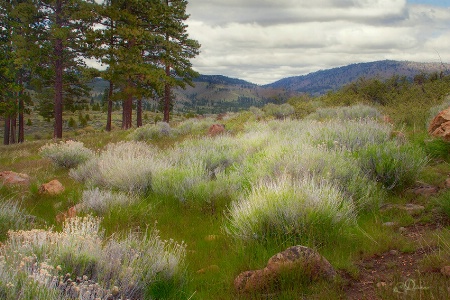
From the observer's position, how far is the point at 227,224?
4.87m

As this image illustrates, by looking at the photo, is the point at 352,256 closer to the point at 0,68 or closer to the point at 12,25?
the point at 0,68

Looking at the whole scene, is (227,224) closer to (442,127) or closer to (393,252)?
(393,252)

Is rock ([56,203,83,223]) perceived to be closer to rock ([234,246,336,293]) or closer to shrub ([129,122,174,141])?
rock ([234,246,336,293])

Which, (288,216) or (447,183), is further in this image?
(447,183)

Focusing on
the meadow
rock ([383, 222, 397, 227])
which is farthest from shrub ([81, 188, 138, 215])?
rock ([383, 222, 397, 227])

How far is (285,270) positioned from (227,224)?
1.79m

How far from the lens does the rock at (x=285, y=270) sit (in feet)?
10.3

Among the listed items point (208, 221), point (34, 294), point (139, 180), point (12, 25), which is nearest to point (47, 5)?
point (12, 25)

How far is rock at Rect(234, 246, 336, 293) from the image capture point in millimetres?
3135

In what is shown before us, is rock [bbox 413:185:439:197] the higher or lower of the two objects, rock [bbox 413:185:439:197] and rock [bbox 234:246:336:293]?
the higher

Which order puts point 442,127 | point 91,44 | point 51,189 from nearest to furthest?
point 51,189 < point 442,127 < point 91,44

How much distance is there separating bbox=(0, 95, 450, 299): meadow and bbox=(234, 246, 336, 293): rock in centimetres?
8

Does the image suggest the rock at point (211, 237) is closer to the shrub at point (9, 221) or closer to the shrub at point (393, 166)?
the shrub at point (9, 221)

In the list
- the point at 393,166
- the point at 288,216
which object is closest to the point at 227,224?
the point at 288,216
